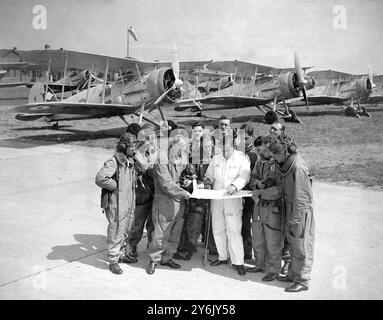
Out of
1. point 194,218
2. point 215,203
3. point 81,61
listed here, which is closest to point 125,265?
point 194,218

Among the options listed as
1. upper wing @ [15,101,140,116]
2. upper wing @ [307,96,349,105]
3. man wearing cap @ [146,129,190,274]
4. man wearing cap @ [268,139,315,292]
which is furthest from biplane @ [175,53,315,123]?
man wearing cap @ [268,139,315,292]

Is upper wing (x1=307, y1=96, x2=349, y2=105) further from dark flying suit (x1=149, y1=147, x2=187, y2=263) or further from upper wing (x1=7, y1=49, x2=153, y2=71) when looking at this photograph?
dark flying suit (x1=149, y1=147, x2=187, y2=263)

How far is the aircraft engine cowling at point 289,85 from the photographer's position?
19.9 metres

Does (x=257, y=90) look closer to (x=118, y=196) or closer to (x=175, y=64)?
(x=175, y=64)

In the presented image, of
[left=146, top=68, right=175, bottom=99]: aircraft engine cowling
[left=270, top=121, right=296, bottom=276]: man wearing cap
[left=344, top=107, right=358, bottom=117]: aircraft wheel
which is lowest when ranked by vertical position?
[left=270, top=121, right=296, bottom=276]: man wearing cap

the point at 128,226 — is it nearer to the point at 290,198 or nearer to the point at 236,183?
the point at 236,183

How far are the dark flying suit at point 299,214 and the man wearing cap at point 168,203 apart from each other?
3.24 ft

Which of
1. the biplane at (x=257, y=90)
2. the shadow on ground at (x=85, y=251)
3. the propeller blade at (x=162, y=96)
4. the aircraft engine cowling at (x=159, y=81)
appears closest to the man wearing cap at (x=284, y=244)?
the shadow on ground at (x=85, y=251)

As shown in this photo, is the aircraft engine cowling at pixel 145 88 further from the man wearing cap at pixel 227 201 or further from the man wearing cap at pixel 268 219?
the man wearing cap at pixel 268 219

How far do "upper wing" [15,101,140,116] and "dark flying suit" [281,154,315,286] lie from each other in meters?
11.5

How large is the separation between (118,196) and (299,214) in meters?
1.72

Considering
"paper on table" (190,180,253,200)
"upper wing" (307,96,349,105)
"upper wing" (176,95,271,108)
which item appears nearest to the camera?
"paper on table" (190,180,253,200)

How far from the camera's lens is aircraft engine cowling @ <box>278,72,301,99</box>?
65.3ft

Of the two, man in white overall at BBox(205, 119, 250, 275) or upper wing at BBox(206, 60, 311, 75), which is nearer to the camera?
man in white overall at BBox(205, 119, 250, 275)
